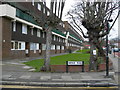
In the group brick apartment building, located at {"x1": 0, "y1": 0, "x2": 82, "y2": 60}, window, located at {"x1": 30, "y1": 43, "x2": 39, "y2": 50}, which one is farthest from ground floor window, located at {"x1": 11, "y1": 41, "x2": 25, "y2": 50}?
window, located at {"x1": 30, "y1": 43, "x2": 39, "y2": 50}

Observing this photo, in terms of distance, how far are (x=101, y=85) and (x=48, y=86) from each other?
267 centimetres

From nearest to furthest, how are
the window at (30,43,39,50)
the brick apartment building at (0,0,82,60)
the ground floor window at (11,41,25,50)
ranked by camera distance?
the brick apartment building at (0,0,82,60)
the ground floor window at (11,41,25,50)
the window at (30,43,39,50)

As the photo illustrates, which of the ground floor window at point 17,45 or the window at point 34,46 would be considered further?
the window at point 34,46

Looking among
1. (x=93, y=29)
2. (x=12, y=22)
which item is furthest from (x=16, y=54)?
(x=93, y=29)

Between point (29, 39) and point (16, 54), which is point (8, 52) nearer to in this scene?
point (16, 54)

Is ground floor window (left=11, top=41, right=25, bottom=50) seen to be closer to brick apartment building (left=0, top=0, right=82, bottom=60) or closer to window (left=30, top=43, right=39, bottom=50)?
brick apartment building (left=0, top=0, right=82, bottom=60)

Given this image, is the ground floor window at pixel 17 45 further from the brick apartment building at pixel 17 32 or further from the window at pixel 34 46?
the window at pixel 34 46

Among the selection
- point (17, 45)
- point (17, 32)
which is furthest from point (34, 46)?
point (17, 32)

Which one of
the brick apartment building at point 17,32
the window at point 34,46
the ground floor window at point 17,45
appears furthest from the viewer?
the window at point 34,46

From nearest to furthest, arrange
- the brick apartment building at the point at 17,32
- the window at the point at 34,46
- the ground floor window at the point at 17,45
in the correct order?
the brick apartment building at the point at 17,32
the ground floor window at the point at 17,45
the window at the point at 34,46

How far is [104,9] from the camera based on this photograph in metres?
11.1

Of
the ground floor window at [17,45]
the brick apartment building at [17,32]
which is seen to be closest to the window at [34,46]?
the brick apartment building at [17,32]

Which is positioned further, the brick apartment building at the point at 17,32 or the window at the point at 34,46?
the window at the point at 34,46

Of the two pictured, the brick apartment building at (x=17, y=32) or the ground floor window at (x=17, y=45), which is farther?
the ground floor window at (x=17, y=45)
